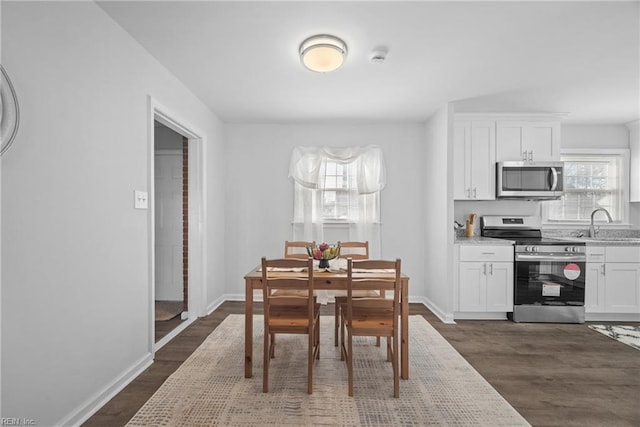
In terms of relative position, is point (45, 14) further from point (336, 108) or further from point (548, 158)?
point (548, 158)

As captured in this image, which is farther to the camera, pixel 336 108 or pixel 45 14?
pixel 336 108

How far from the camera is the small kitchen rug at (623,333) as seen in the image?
10.9 feet

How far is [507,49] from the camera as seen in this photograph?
2.63 metres

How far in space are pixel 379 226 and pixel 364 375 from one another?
2.46 meters

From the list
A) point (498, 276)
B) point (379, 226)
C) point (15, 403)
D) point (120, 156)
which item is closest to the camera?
point (15, 403)

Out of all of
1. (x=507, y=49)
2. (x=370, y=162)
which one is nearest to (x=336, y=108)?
(x=370, y=162)

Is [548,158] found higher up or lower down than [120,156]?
higher up

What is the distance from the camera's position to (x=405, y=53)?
2.70 m

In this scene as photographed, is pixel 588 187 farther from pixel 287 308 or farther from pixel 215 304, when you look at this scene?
pixel 215 304

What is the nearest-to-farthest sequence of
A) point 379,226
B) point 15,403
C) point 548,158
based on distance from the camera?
1. point 15,403
2. point 548,158
3. point 379,226

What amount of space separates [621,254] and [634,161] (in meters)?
1.67

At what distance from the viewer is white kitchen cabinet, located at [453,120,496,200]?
430cm

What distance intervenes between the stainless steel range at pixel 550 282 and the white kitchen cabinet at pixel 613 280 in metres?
0.15

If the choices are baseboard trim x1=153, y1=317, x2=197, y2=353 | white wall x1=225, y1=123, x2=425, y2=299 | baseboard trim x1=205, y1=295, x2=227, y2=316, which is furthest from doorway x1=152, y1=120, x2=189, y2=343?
baseboard trim x1=153, y1=317, x2=197, y2=353
